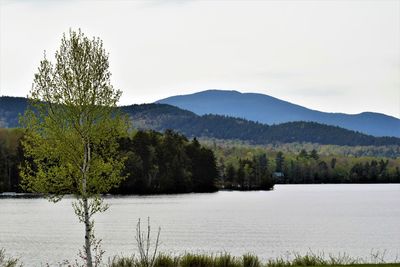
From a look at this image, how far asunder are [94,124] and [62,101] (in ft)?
6.21

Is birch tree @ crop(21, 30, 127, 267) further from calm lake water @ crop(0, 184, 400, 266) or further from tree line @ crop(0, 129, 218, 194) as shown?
tree line @ crop(0, 129, 218, 194)

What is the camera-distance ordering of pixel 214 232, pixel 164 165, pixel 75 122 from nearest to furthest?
pixel 75 122, pixel 214 232, pixel 164 165

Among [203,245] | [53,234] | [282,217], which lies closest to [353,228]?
[282,217]

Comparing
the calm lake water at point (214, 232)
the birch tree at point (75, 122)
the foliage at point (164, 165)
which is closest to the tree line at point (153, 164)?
the foliage at point (164, 165)

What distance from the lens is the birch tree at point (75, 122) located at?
33.0m

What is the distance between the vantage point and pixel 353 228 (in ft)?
257

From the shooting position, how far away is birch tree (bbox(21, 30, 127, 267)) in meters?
33.0

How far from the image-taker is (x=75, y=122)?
3328 centimetres

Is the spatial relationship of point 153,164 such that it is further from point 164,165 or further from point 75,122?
point 75,122

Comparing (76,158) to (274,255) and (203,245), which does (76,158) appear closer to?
(274,255)

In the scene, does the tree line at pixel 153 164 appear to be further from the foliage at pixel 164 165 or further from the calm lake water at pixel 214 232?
the calm lake water at pixel 214 232

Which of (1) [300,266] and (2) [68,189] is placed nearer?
(1) [300,266]

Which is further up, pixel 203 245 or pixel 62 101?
pixel 62 101

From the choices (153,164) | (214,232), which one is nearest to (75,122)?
(214,232)
